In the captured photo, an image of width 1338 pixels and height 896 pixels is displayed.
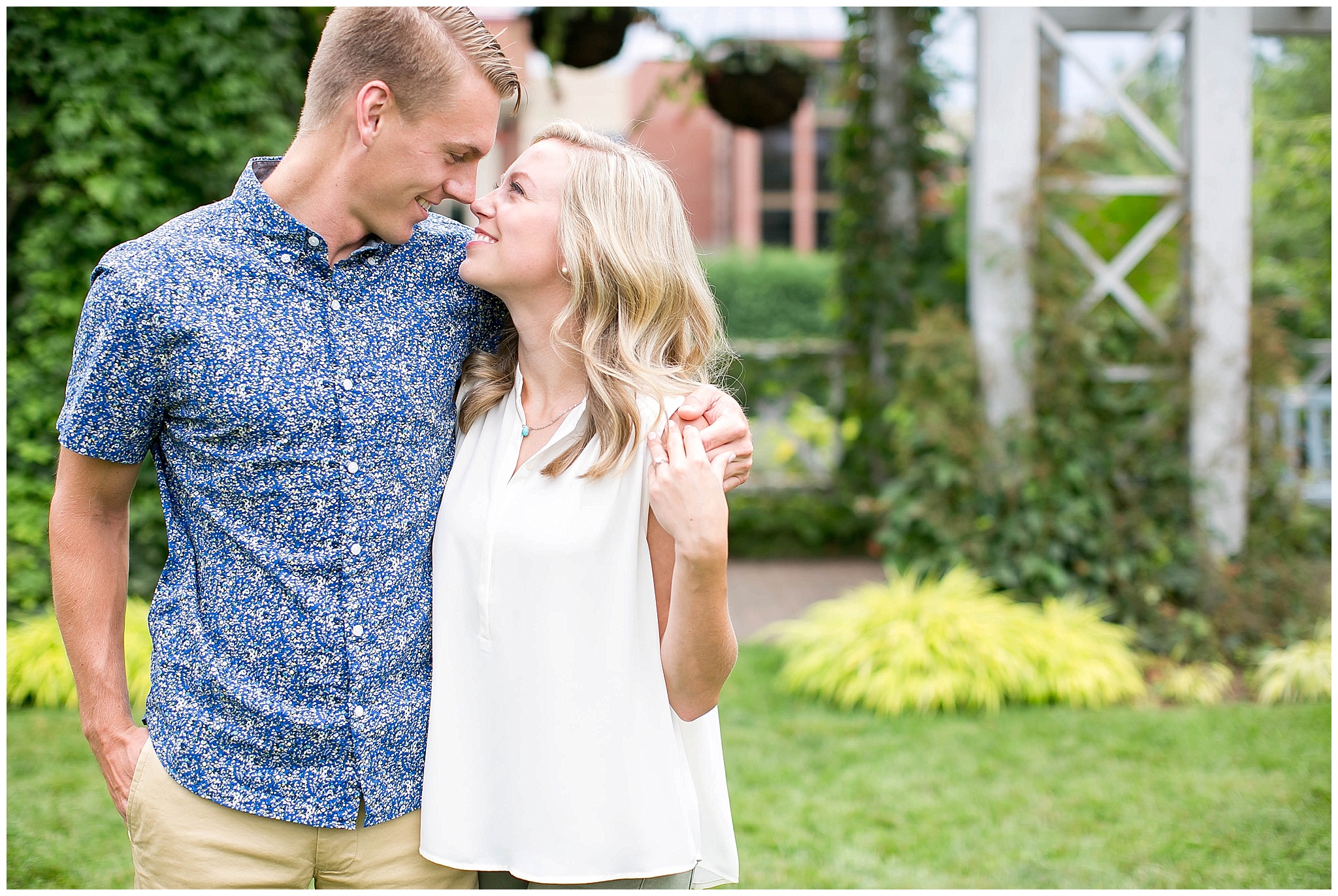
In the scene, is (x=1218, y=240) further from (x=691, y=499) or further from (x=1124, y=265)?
(x=691, y=499)

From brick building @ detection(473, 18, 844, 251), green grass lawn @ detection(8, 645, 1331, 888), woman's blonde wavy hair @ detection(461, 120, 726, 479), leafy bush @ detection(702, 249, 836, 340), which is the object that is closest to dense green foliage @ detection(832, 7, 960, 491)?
green grass lawn @ detection(8, 645, 1331, 888)

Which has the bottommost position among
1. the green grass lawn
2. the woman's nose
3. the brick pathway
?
the brick pathway

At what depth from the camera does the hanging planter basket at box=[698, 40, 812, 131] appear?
5730 mm

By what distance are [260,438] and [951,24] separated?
21.3ft

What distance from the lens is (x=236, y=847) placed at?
5.37ft

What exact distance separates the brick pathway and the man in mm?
4261

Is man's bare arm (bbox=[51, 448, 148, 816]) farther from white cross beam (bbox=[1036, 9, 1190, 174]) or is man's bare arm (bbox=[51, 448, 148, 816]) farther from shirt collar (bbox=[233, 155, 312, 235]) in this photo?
white cross beam (bbox=[1036, 9, 1190, 174])

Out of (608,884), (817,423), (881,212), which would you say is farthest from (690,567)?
(817,423)

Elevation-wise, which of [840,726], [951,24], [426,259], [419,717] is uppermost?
[951,24]

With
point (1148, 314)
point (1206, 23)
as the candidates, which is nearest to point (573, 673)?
point (1148, 314)

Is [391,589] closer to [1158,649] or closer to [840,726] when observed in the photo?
[840,726]

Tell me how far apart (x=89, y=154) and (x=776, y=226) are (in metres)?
24.6

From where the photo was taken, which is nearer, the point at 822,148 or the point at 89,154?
the point at 89,154

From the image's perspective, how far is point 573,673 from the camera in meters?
1.67
